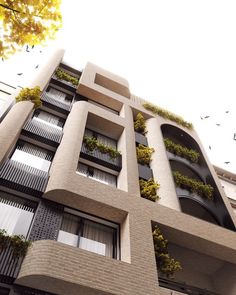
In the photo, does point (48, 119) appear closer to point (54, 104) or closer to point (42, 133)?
point (54, 104)

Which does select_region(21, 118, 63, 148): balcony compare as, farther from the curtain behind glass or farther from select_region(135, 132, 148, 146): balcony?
select_region(135, 132, 148, 146): balcony

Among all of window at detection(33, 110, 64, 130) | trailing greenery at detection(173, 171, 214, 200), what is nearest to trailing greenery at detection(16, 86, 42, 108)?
window at detection(33, 110, 64, 130)

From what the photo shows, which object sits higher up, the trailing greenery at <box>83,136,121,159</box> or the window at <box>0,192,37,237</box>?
the trailing greenery at <box>83,136,121,159</box>

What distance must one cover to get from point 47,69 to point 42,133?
7.38m

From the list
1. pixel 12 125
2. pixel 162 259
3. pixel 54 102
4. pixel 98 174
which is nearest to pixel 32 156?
pixel 12 125

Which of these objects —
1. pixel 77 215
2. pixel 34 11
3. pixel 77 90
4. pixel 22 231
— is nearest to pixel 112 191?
pixel 77 215

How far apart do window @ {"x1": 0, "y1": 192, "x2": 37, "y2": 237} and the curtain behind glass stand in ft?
7.06

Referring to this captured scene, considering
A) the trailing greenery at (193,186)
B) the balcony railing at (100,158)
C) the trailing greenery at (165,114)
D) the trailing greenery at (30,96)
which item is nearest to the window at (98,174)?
the balcony railing at (100,158)

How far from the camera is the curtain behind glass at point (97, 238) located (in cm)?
1105

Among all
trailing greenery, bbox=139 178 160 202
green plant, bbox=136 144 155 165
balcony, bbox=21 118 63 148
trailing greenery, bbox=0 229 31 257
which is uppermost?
green plant, bbox=136 144 155 165

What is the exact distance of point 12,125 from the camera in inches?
517

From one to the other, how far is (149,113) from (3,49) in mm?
17351

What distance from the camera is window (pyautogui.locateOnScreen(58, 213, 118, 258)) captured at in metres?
10.9

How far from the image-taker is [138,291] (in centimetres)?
905
